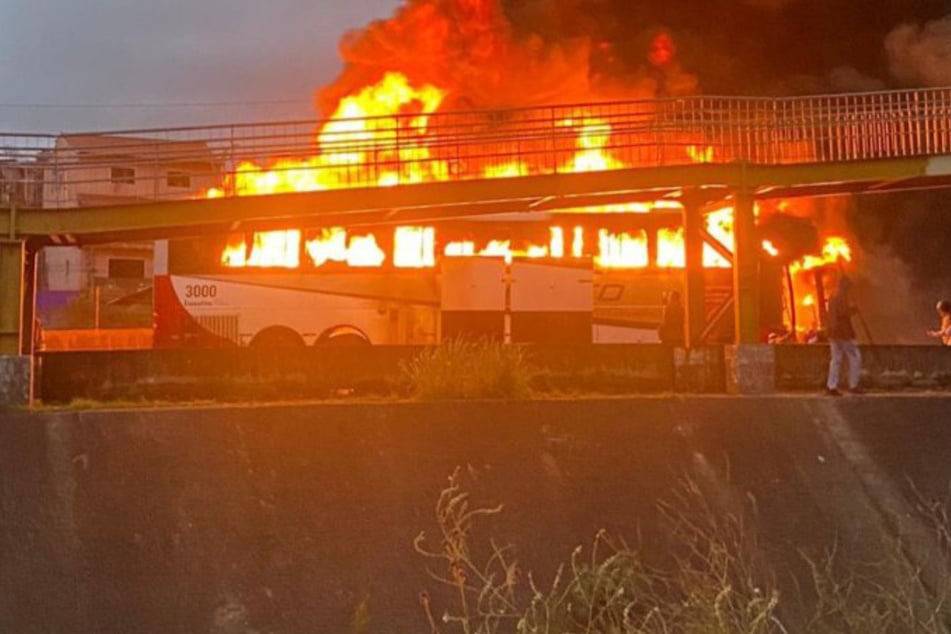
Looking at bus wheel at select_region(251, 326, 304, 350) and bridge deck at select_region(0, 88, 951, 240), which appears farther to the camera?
bus wheel at select_region(251, 326, 304, 350)

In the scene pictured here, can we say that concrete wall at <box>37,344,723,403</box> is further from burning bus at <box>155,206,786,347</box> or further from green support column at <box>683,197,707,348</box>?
burning bus at <box>155,206,786,347</box>

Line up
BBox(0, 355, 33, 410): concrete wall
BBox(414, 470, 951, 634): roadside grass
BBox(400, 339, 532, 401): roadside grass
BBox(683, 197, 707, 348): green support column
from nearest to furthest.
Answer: BBox(414, 470, 951, 634): roadside grass
BBox(0, 355, 33, 410): concrete wall
BBox(400, 339, 532, 401): roadside grass
BBox(683, 197, 707, 348): green support column

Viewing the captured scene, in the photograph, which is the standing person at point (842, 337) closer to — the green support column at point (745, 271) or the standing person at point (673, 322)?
the green support column at point (745, 271)

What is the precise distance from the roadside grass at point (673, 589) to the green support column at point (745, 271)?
13.6 feet

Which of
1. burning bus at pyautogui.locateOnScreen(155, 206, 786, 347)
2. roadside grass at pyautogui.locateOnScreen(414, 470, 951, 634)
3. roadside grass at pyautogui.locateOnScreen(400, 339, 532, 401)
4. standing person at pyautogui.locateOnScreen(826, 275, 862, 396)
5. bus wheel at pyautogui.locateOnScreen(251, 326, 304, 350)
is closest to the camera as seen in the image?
roadside grass at pyautogui.locateOnScreen(414, 470, 951, 634)

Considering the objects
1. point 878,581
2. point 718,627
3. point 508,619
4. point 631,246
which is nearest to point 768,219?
point 631,246

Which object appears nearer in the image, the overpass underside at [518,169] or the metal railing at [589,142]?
the overpass underside at [518,169]

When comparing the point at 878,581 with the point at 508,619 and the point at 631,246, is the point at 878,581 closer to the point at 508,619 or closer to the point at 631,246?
the point at 508,619

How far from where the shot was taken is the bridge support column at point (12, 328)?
973cm

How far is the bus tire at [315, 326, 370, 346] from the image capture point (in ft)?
54.1

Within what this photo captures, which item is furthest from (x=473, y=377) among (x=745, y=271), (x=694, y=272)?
(x=745, y=271)

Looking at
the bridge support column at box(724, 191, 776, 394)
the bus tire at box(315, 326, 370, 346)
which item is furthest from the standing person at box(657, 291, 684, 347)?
the bus tire at box(315, 326, 370, 346)

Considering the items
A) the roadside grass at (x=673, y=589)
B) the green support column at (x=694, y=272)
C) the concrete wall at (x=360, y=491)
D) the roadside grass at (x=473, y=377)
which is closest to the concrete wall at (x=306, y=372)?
the green support column at (x=694, y=272)

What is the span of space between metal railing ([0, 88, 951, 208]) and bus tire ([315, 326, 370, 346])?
446 centimetres
